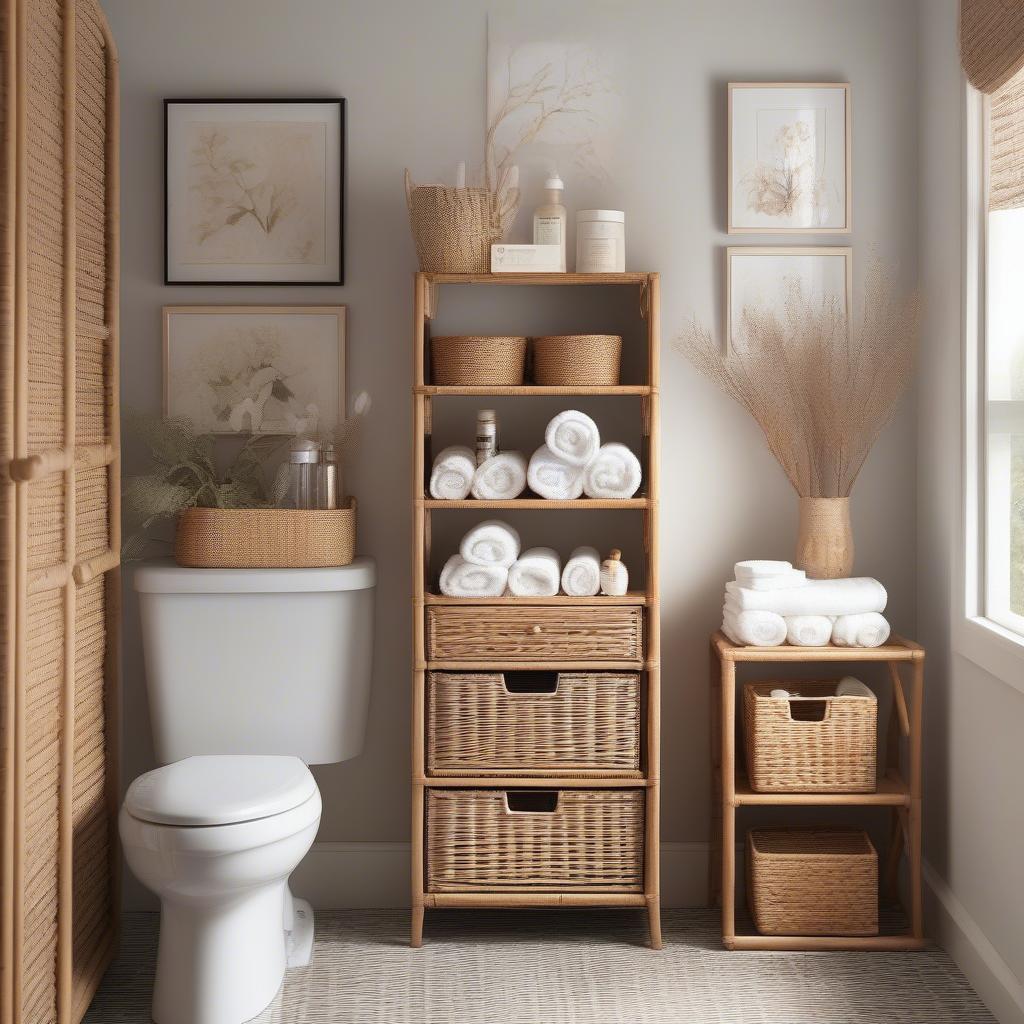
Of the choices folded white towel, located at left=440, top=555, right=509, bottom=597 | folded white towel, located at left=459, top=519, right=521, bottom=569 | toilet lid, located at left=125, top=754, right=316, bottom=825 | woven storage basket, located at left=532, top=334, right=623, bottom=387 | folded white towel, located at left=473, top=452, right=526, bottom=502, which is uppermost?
woven storage basket, located at left=532, top=334, right=623, bottom=387

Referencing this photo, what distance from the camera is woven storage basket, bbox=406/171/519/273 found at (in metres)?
2.42

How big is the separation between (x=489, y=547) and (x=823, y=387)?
0.87 meters

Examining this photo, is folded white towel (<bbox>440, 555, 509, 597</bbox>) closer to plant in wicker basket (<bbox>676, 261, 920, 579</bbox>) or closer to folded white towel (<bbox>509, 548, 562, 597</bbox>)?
folded white towel (<bbox>509, 548, 562, 597</bbox>)

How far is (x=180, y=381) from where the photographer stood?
2703 mm

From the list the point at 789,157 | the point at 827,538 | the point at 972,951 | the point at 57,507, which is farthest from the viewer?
the point at 789,157

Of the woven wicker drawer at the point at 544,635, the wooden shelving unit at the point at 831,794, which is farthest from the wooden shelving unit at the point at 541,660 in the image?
the wooden shelving unit at the point at 831,794

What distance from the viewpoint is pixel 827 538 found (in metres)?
2.58

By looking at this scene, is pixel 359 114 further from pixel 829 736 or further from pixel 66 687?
pixel 829 736

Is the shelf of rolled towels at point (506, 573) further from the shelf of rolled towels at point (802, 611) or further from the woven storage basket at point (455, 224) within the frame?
the woven storage basket at point (455, 224)

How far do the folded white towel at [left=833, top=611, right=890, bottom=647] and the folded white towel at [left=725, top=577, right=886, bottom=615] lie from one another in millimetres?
19

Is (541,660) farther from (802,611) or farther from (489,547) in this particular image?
(802,611)

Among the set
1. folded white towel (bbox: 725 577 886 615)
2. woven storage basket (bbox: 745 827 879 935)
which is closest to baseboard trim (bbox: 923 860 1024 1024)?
woven storage basket (bbox: 745 827 879 935)

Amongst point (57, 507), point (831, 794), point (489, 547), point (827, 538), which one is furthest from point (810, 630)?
point (57, 507)

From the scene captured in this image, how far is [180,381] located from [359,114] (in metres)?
0.78
